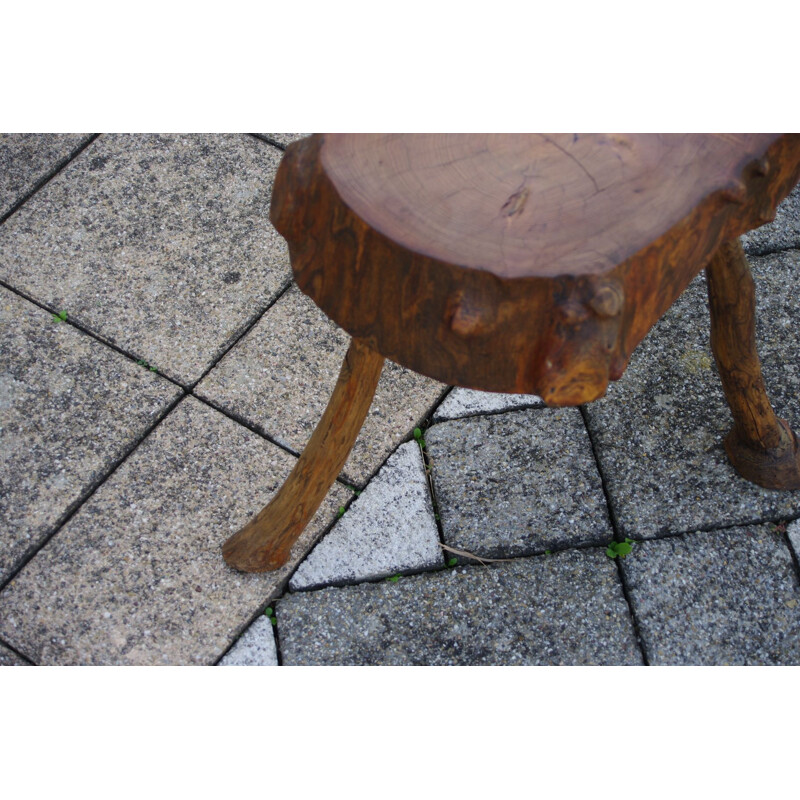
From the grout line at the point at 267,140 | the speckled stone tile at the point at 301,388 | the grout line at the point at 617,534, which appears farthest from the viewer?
the grout line at the point at 267,140

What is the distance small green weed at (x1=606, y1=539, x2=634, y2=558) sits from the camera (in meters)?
1.64

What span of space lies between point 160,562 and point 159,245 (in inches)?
31.9

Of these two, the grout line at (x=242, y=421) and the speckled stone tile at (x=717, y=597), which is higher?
the grout line at (x=242, y=421)

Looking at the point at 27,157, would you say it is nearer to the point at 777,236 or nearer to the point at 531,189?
the point at 531,189

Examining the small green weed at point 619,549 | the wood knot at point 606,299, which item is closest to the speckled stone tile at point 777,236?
the small green weed at point 619,549

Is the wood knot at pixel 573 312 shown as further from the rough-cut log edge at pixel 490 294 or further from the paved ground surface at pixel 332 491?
the paved ground surface at pixel 332 491

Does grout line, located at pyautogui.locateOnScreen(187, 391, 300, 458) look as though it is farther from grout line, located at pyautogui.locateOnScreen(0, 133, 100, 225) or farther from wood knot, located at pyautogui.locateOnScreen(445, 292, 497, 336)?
wood knot, located at pyautogui.locateOnScreen(445, 292, 497, 336)

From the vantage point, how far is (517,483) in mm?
1723

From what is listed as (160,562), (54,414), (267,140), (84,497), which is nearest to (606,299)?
(160,562)

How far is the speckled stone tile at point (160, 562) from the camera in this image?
1563mm

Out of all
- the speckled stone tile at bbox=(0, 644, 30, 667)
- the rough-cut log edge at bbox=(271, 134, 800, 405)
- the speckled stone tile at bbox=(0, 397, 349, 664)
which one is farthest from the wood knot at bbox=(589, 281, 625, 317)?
the speckled stone tile at bbox=(0, 644, 30, 667)

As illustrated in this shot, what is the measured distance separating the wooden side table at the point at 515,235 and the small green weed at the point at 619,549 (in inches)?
26.5

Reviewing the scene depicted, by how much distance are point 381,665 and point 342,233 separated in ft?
2.82

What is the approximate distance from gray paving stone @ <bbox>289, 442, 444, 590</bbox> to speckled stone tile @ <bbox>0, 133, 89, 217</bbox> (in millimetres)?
1208
